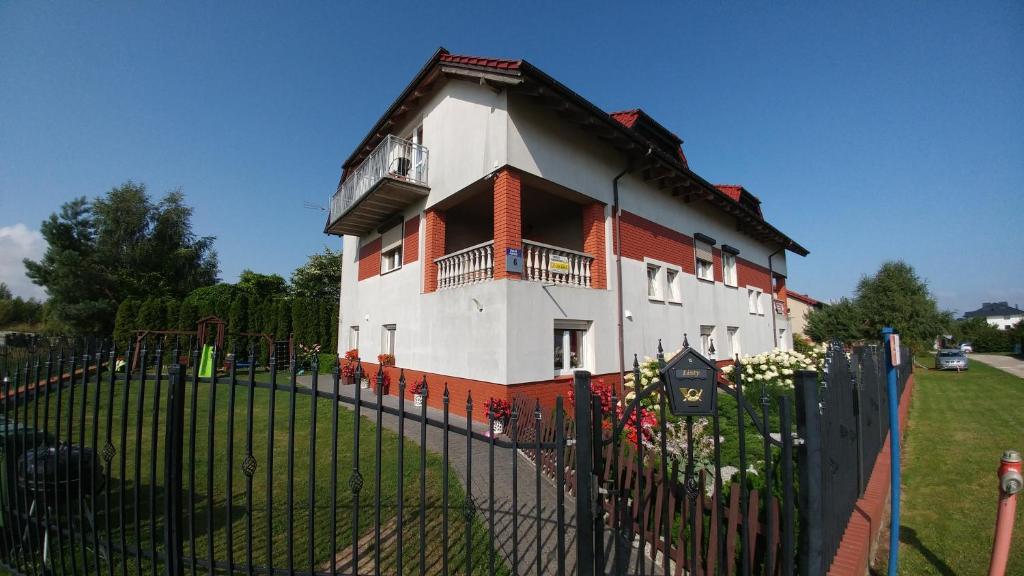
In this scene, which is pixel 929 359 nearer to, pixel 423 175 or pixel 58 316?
pixel 423 175

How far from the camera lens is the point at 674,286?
11.8m

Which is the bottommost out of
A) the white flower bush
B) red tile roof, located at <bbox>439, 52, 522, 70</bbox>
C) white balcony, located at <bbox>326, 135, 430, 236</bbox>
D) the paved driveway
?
the paved driveway

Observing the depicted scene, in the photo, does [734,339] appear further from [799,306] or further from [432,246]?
[799,306]

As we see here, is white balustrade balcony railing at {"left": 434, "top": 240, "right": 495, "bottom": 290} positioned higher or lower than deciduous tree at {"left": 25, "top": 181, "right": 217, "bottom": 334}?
lower

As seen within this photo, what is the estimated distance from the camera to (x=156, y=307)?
62.1 ft

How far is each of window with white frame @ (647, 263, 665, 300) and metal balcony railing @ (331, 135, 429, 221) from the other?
6.60m

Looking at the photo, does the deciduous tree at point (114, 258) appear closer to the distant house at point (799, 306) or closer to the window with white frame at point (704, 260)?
the window with white frame at point (704, 260)

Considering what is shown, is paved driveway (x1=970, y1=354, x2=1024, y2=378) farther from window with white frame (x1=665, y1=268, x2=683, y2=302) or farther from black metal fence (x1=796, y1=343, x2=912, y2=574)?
black metal fence (x1=796, y1=343, x2=912, y2=574)

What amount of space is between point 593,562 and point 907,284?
35.9m

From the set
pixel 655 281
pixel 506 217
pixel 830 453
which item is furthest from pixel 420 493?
pixel 655 281

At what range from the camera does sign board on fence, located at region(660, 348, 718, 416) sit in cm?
200

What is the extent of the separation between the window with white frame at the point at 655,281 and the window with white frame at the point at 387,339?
298 inches

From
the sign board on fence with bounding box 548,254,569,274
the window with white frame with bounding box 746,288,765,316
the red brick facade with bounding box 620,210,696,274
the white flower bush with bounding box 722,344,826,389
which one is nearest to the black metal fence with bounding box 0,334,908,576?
the white flower bush with bounding box 722,344,826,389

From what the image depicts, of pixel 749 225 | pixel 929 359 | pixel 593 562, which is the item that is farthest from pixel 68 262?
pixel 929 359
